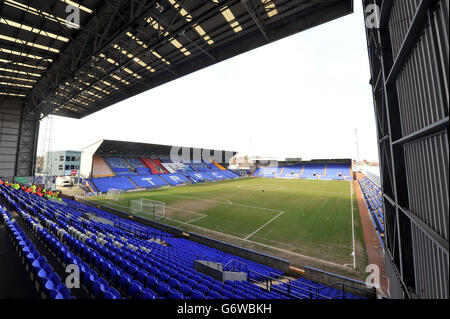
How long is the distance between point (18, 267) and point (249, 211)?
17073 mm

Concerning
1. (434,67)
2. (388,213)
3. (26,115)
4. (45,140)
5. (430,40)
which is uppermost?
(26,115)

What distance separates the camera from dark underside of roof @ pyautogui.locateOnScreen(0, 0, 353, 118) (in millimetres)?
8531

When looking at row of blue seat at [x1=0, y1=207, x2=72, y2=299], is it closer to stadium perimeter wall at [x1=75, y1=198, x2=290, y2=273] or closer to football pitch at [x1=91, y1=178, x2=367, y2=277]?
stadium perimeter wall at [x1=75, y1=198, x2=290, y2=273]

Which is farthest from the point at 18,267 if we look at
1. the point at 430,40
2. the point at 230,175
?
the point at 230,175

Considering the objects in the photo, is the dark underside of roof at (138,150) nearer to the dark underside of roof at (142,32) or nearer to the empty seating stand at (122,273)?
the dark underside of roof at (142,32)

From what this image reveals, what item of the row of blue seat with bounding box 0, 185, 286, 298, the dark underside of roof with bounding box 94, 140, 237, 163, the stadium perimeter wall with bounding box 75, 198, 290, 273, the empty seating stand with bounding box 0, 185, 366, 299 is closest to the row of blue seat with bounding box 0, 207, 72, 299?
the empty seating stand with bounding box 0, 185, 366, 299

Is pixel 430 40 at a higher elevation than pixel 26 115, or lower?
lower

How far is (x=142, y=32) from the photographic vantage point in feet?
29.7

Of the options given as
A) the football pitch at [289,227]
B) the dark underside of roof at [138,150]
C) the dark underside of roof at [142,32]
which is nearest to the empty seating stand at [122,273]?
the football pitch at [289,227]

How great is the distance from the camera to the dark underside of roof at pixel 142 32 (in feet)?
28.0

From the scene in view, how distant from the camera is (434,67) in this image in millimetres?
3359

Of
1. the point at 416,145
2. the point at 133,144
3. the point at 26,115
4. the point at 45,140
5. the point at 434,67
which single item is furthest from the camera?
the point at 133,144

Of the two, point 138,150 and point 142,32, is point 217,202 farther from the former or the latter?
point 138,150
